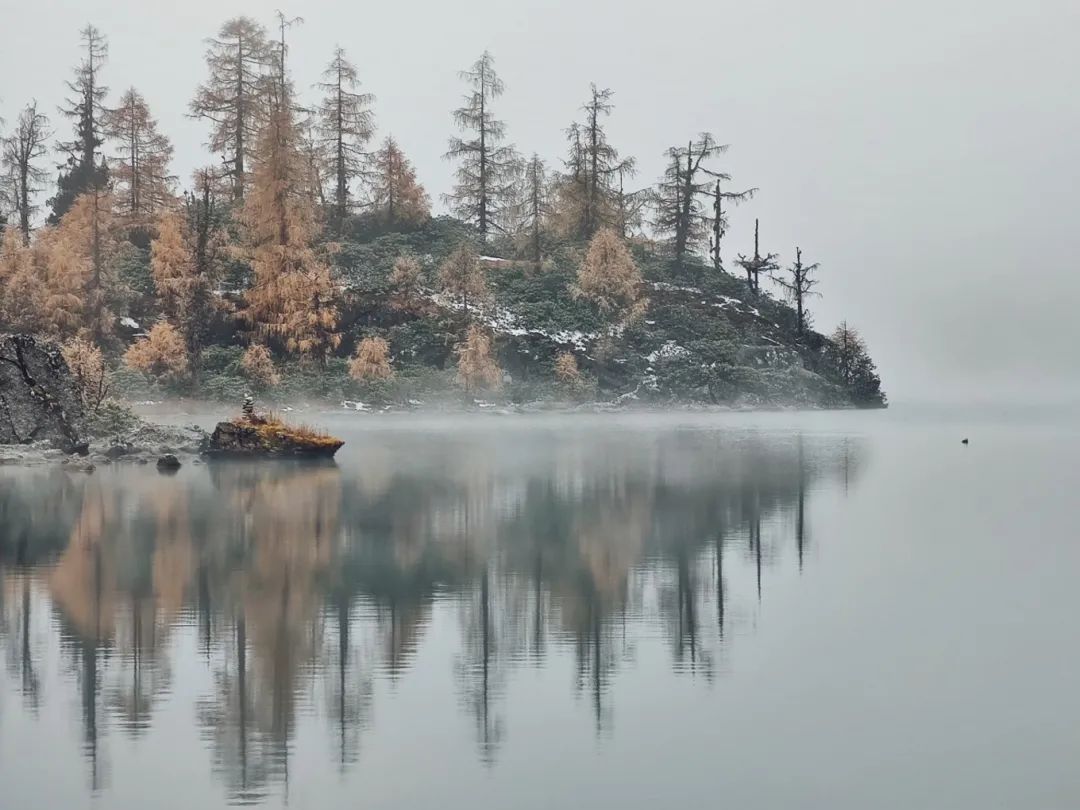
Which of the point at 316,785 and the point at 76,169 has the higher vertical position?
the point at 76,169

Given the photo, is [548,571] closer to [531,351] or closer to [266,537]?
[266,537]

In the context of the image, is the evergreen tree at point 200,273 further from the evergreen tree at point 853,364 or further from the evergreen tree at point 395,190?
the evergreen tree at point 853,364

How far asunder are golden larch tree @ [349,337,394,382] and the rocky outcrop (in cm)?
2948

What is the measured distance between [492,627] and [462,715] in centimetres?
280

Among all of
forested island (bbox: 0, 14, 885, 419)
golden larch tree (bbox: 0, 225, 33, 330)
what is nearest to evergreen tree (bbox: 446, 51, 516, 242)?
forested island (bbox: 0, 14, 885, 419)

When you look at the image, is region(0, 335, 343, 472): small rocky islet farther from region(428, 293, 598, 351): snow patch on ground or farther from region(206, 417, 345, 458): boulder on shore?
region(428, 293, 598, 351): snow patch on ground

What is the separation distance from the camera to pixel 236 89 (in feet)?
250

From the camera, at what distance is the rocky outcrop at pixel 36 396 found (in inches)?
1180

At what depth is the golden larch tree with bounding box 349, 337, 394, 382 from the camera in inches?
2391

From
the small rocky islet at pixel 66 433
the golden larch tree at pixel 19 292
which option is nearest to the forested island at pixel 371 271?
the golden larch tree at pixel 19 292

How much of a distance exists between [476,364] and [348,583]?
5009cm

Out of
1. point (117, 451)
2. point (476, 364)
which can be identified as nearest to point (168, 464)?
point (117, 451)

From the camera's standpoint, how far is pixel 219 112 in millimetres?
77938

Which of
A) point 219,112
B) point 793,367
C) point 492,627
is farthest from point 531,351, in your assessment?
point 492,627
